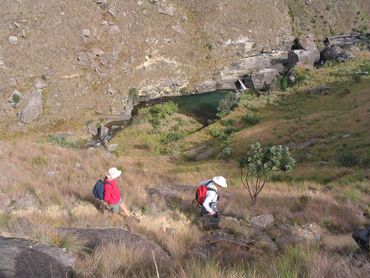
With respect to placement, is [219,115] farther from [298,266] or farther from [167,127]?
[298,266]

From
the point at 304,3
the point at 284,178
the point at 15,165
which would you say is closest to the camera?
the point at 15,165

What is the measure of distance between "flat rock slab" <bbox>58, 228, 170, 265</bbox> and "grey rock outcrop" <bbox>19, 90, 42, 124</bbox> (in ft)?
138

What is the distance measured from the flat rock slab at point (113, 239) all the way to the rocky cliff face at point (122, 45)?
137ft

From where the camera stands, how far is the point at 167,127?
46906 mm

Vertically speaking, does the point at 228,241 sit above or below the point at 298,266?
below

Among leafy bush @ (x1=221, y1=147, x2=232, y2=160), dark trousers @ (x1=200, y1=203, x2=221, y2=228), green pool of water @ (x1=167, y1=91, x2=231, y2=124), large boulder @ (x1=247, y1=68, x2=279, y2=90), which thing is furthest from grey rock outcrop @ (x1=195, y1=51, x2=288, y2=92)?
dark trousers @ (x1=200, y1=203, x2=221, y2=228)

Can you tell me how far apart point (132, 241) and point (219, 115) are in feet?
133

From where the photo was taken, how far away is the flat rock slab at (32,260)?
188 inches

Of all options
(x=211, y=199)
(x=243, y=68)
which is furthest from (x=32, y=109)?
(x=211, y=199)

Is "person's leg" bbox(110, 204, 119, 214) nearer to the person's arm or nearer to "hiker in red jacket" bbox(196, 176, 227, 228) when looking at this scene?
"hiker in red jacket" bbox(196, 176, 227, 228)

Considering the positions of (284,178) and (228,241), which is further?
(284,178)

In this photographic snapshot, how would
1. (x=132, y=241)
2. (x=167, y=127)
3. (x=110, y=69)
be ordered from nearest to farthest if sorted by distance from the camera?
(x=132, y=241) → (x=167, y=127) → (x=110, y=69)

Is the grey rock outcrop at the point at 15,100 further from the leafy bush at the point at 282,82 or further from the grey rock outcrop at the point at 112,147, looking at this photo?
the leafy bush at the point at 282,82

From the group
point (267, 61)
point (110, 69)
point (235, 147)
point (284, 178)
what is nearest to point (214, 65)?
point (267, 61)
